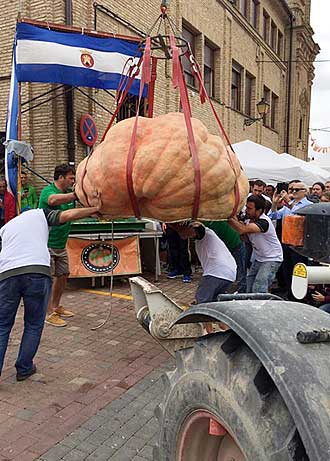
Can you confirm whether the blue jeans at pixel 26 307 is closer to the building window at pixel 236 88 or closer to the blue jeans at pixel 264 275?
the blue jeans at pixel 264 275

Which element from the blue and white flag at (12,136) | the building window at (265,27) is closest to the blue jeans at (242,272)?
the blue and white flag at (12,136)

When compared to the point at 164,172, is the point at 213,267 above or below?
below

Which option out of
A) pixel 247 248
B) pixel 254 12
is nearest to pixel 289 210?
pixel 247 248

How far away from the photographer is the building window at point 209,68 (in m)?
15.1

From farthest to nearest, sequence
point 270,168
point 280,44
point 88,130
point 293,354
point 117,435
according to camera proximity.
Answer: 1. point 280,44
2. point 270,168
3. point 88,130
4. point 117,435
5. point 293,354

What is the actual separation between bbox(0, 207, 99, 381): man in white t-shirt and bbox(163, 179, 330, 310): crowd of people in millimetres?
1206

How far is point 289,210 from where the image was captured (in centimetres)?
723

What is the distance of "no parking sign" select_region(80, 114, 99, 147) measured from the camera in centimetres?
901

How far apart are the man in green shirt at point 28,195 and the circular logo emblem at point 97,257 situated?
1675 millimetres

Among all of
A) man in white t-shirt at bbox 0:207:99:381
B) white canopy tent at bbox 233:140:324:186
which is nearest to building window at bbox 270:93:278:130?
white canopy tent at bbox 233:140:324:186

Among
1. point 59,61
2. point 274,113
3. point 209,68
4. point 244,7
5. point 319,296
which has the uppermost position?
point 244,7

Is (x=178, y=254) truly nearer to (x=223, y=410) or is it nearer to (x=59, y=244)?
(x=59, y=244)

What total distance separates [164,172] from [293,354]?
115 cm

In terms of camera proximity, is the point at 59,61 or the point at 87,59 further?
the point at 87,59
